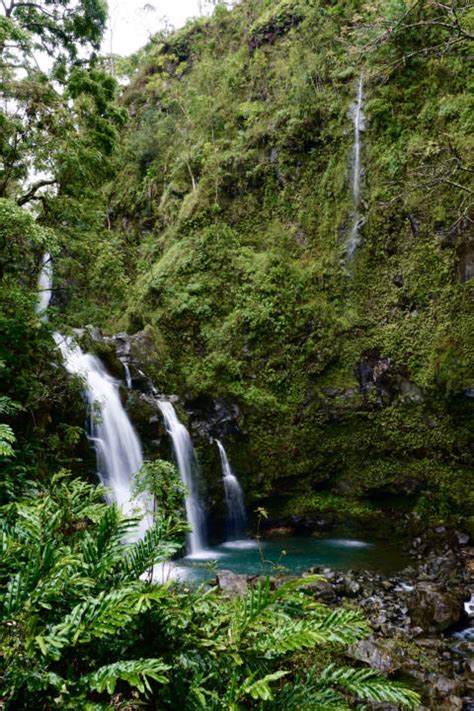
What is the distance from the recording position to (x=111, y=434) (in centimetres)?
945

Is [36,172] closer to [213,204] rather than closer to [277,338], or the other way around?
[277,338]

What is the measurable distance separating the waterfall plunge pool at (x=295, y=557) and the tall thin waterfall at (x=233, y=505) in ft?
0.93

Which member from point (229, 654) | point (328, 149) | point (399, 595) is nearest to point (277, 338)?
point (328, 149)

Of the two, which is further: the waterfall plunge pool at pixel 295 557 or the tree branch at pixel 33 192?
the waterfall plunge pool at pixel 295 557

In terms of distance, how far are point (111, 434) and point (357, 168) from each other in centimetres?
1020

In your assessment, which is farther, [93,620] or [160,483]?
[160,483]

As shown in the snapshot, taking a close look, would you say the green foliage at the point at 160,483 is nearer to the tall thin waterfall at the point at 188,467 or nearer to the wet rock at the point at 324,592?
the wet rock at the point at 324,592

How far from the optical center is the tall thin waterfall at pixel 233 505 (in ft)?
36.3

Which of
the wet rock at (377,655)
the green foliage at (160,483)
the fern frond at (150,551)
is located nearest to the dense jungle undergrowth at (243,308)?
the fern frond at (150,551)

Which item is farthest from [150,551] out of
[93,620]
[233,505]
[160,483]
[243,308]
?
[243,308]

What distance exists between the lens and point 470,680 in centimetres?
459

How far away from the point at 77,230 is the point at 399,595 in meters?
7.90

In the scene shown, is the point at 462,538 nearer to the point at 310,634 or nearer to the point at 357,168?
the point at 310,634

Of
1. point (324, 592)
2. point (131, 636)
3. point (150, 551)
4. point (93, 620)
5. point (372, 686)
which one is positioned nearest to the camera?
point (93, 620)
